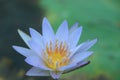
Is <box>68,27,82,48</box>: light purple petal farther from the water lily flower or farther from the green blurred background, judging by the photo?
the green blurred background

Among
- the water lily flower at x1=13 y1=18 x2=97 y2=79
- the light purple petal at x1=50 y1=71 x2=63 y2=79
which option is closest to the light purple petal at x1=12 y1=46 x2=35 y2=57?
the water lily flower at x1=13 y1=18 x2=97 y2=79

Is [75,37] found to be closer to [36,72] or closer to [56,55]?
[56,55]

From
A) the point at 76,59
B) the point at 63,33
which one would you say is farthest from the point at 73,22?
the point at 76,59

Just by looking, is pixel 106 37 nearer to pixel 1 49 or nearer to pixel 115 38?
pixel 115 38

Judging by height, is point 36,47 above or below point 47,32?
below

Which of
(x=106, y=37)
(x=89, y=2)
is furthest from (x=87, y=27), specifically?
(x=89, y=2)

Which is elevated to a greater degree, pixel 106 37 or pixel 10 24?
pixel 10 24

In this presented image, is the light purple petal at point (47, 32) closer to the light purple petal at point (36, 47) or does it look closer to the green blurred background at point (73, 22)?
the light purple petal at point (36, 47)
